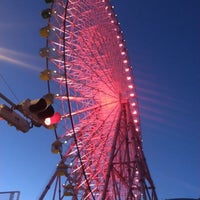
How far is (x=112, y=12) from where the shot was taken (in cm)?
2386

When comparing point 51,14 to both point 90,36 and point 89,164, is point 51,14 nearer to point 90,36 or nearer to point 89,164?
point 90,36

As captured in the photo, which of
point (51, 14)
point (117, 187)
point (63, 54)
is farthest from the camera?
point (117, 187)

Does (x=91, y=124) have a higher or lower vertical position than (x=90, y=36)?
lower

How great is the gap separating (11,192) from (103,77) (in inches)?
493

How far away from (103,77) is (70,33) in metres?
3.17

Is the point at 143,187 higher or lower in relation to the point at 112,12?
lower

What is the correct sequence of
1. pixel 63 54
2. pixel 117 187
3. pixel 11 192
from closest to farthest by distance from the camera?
pixel 11 192 → pixel 63 54 → pixel 117 187

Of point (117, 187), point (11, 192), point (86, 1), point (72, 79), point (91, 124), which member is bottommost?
point (117, 187)

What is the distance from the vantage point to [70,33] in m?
A: 20.6

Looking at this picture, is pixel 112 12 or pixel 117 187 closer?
pixel 117 187

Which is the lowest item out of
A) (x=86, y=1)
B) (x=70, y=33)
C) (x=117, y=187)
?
(x=117, y=187)

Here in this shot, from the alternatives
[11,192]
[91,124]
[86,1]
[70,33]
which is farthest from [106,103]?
[11,192]

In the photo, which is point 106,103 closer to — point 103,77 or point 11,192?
point 103,77

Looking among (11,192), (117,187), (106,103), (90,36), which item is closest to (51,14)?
(90,36)
